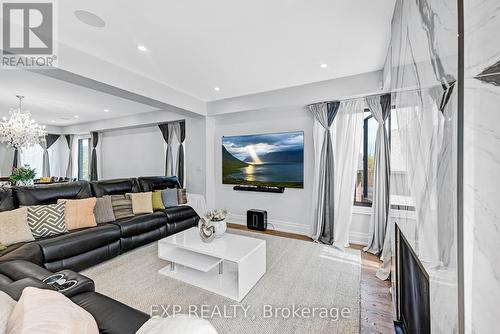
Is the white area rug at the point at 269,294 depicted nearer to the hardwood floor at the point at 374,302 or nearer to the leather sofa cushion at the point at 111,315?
the hardwood floor at the point at 374,302

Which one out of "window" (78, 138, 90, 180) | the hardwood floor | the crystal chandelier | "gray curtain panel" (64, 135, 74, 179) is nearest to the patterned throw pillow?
the crystal chandelier

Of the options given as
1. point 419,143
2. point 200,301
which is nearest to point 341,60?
point 419,143

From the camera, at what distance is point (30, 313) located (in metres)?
0.74

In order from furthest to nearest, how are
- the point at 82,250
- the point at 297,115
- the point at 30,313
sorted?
the point at 297,115 → the point at 82,250 → the point at 30,313

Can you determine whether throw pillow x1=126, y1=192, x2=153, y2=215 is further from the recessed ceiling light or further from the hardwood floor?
the hardwood floor

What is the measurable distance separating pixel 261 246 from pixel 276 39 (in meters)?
2.26

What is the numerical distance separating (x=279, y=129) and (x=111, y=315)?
3789 millimetres

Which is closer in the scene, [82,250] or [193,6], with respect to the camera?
[193,6]

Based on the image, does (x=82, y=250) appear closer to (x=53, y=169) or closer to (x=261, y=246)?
(x=261, y=246)

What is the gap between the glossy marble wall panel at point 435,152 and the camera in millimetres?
644

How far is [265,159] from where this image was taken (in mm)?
4402

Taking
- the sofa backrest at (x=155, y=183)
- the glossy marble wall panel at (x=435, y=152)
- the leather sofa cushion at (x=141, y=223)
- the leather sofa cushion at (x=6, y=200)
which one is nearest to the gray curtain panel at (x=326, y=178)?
the glossy marble wall panel at (x=435, y=152)

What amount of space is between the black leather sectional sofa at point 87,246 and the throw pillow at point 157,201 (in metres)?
0.12

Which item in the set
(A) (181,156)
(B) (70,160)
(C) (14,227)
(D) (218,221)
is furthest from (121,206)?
(B) (70,160)
